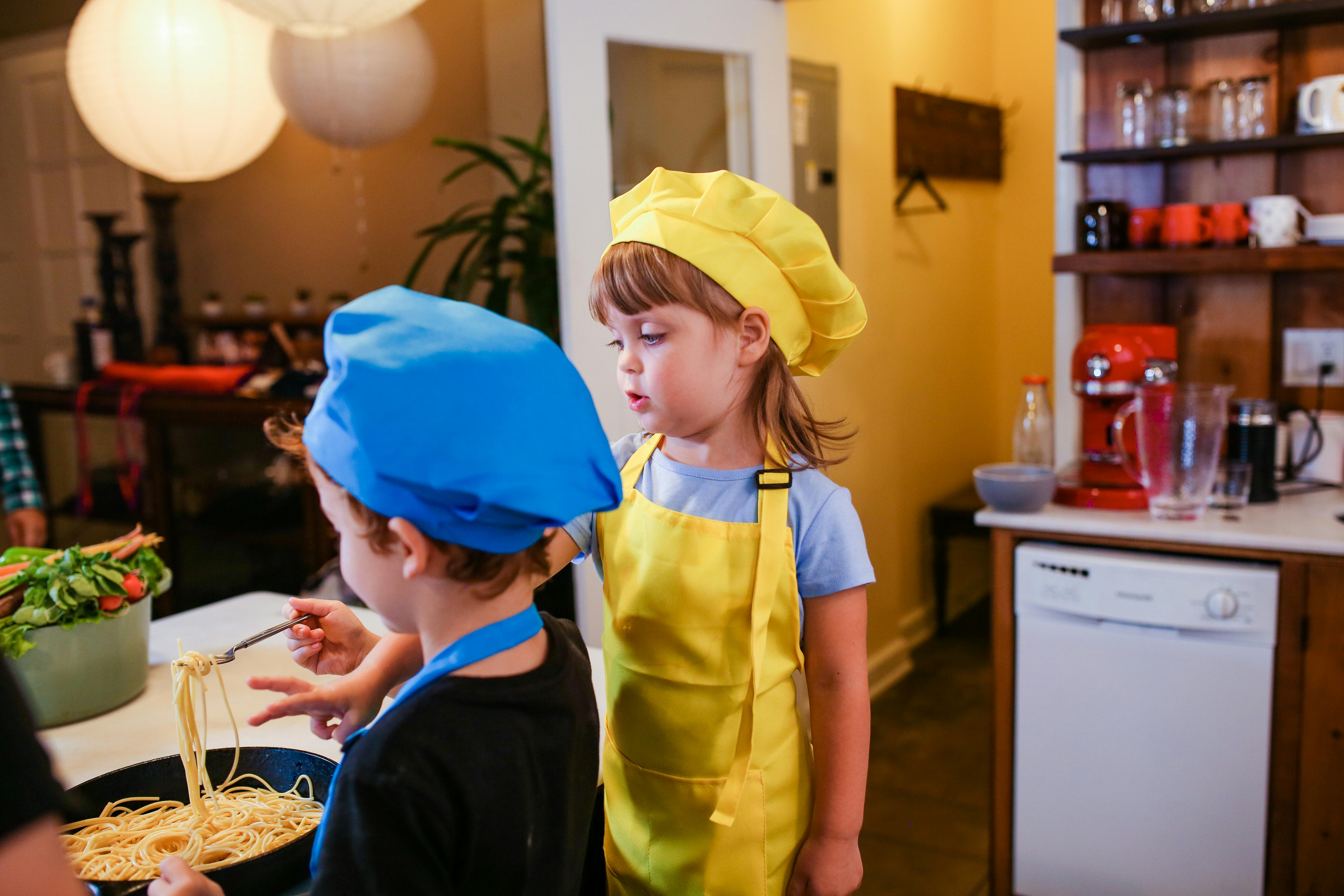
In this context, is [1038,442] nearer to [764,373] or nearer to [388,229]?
[764,373]

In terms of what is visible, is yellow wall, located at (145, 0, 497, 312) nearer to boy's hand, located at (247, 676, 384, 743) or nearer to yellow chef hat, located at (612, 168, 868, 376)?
yellow chef hat, located at (612, 168, 868, 376)

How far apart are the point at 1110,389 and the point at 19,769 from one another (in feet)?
6.96

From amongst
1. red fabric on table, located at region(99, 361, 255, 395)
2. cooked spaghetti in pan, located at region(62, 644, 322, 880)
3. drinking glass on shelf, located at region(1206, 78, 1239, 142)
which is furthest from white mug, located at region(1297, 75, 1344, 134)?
red fabric on table, located at region(99, 361, 255, 395)

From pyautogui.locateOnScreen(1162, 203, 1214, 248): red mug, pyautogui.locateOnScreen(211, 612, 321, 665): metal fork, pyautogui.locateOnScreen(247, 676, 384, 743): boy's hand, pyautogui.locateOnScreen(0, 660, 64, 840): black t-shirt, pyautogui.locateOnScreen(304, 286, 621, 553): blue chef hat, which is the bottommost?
pyautogui.locateOnScreen(247, 676, 384, 743): boy's hand

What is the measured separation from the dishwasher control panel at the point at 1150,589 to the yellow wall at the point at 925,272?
109 centimetres

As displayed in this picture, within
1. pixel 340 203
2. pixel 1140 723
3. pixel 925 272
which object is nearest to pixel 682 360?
pixel 1140 723

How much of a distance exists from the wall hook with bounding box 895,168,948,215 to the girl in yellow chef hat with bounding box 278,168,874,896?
275 centimetres

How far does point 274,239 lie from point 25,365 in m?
1.31

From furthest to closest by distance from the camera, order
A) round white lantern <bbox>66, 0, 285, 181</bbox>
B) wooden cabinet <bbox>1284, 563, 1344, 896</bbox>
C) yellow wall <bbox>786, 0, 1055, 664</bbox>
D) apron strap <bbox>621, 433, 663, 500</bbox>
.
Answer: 1. yellow wall <bbox>786, 0, 1055, 664</bbox>
2. round white lantern <bbox>66, 0, 285, 181</bbox>
3. wooden cabinet <bbox>1284, 563, 1344, 896</bbox>
4. apron strap <bbox>621, 433, 663, 500</bbox>

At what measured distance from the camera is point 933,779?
307 cm

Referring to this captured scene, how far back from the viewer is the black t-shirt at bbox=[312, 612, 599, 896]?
76 centimetres

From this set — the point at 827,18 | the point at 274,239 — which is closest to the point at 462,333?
the point at 827,18

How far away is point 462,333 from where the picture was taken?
2.62 feet

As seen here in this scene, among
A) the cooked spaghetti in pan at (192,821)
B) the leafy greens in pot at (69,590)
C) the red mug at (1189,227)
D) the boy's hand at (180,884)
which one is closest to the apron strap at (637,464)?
the cooked spaghetti in pan at (192,821)
